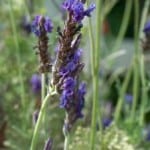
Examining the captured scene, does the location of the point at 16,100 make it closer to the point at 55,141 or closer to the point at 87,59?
the point at 55,141

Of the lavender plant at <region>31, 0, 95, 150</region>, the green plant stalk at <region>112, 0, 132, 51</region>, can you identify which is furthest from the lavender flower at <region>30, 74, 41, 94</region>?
the lavender plant at <region>31, 0, 95, 150</region>

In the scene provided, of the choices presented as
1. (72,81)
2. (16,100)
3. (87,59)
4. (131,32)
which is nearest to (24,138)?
(16,100)

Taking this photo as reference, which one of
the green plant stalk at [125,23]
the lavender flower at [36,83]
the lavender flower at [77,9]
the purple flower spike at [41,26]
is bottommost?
the lavender flower at [36,83]

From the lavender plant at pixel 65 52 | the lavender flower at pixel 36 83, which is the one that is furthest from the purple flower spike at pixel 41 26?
the lavender flower at pixel 36 83

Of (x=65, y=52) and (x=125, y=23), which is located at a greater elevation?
(x=125, y=23)

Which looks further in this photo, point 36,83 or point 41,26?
point 36,83

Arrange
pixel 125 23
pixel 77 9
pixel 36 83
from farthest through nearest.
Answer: pixel 125 23 → pixel 36 83 → pixel 77 9

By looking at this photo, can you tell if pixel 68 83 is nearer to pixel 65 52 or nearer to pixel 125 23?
pixel 65 52

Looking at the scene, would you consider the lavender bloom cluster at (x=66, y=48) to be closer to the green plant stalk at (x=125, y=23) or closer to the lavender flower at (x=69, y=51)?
the lavender flower at (x=69, y=51)

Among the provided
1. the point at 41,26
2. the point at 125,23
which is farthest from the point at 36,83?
the point at 41,26
